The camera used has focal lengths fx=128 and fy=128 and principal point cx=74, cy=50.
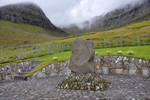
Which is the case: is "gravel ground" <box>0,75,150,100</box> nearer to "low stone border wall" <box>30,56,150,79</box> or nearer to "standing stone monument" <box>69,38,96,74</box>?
"standing stone monument" <box>69,38,96,74</box>

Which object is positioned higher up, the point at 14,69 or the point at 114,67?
the point at 114,67

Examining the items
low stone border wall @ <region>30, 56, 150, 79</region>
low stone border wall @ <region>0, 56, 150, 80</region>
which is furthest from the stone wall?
low stone border wall @ <region>30, 56, 150, 79</region>

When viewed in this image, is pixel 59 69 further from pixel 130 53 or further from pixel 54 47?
pixel 54 47

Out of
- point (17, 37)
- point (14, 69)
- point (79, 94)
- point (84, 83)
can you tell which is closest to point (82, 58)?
point (84, 83)

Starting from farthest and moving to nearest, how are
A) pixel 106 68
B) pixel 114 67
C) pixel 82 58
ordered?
pixel 106 68 < pixel 114 67 < pixel 82 58

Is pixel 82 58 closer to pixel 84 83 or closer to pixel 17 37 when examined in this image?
pixel 84 83

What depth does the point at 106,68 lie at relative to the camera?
16.0 m

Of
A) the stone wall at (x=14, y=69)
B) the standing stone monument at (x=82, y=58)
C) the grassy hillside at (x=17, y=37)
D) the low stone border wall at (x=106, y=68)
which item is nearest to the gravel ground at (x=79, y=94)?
the standing stone monument at (x=82, y=58)

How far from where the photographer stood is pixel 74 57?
37.0 ft

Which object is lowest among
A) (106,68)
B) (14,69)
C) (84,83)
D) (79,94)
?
(79,94)

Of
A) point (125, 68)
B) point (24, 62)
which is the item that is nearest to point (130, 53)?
point (125, 68)

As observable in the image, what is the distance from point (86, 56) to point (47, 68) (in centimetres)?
718

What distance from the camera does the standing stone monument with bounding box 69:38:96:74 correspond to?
10.7 metres

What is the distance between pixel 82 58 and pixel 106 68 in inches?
245
